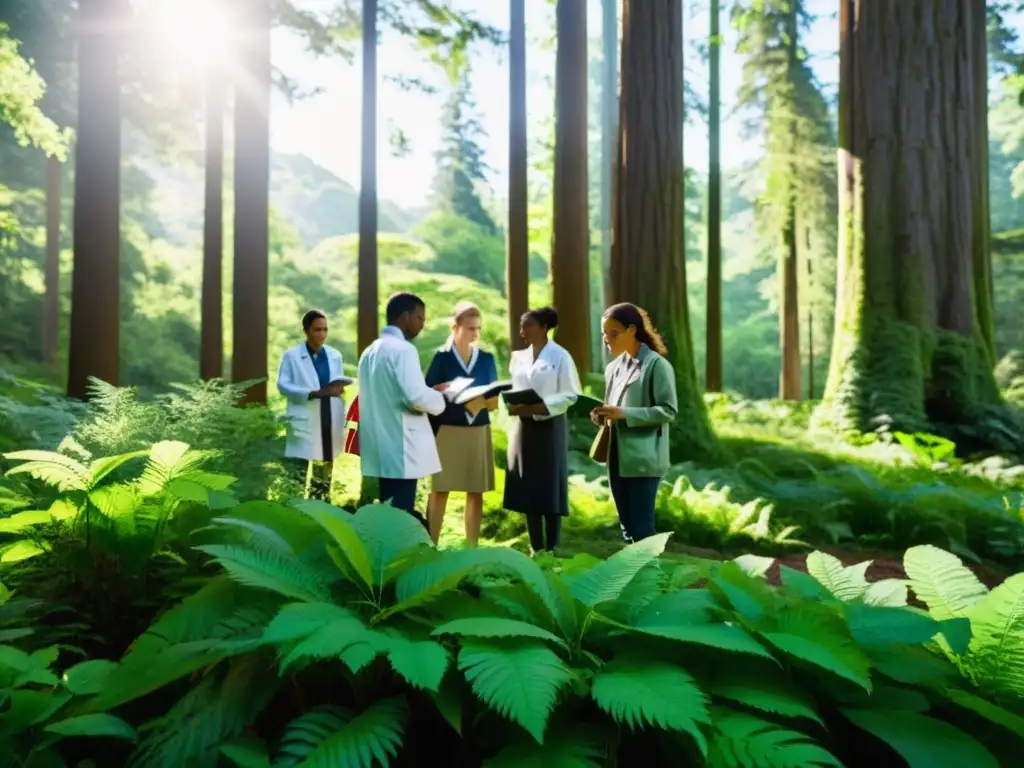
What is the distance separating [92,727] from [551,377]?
459cm

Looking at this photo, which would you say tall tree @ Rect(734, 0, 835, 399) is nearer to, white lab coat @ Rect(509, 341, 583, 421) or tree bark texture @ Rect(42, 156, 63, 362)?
white lab coat @ Rect(509, 341, 583, 421)

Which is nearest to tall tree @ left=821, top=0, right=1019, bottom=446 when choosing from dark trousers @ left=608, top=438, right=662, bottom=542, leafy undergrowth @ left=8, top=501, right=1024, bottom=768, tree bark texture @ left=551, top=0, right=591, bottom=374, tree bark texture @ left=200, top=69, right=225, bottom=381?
tree bark texture @ left=551, top=0, right=591, bottom=374

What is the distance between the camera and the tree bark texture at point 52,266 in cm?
2783

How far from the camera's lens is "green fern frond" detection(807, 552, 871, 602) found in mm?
2369

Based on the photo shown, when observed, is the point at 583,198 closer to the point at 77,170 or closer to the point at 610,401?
the point at 77,170

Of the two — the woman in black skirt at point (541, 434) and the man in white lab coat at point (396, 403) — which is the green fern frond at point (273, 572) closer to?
the man in white lab coat at point (396, 403)

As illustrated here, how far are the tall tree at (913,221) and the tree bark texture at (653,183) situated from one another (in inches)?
102

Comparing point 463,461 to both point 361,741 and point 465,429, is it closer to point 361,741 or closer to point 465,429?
point 465,429

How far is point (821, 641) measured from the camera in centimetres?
181

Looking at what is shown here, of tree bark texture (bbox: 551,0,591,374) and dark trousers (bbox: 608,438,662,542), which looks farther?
tree bark texture (bbox: 551,0,591,374)

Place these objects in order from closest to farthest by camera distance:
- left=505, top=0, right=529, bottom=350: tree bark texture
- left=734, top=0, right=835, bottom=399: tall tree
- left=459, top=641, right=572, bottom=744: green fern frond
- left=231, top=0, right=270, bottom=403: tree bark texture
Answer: left=459, top=641, right=572, bottom=744: green fern frond
left=231, top=0, right=270, bottom=403: tree bark texture
left=505, top=0, right=529, bottom=350: tree bark texture
left=734, top=0, right=835, bottom=399: tall tree

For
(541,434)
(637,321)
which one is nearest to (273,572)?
(637,321)

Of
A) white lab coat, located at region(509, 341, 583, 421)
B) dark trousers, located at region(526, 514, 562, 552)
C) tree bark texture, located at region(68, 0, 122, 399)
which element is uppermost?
tree bark texture, located at region(68, 0, 122, 399)

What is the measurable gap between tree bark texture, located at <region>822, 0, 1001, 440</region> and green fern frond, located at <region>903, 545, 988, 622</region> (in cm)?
970
